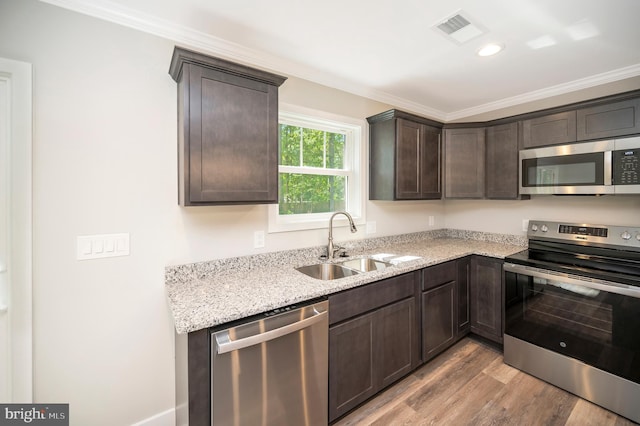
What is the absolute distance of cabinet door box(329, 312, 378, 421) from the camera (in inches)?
65.7

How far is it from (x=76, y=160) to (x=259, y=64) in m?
1.32

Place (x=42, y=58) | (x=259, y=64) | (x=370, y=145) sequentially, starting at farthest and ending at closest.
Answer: (x=370, y=145) < (x=259, y=64) < (x=42, y=58)

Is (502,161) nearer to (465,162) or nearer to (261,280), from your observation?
(465,162)

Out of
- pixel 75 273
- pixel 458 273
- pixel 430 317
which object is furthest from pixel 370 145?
pixel 75 273

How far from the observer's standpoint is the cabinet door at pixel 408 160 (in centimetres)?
263

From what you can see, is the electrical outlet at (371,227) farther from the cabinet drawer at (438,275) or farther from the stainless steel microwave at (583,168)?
the stainless steel microwave at (583,168)

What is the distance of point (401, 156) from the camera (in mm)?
2643

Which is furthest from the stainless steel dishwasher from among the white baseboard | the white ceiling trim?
the white ceiling trim

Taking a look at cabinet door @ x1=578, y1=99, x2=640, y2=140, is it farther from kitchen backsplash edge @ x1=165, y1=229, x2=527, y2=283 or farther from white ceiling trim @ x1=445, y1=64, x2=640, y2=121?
→ kitchen backsplash edge @ x1=165, y1=229, x2=527, y2=283

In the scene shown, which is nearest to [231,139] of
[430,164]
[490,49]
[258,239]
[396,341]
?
[258,239]

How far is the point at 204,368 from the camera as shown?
1236 millimetres

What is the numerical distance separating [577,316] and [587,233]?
0.84 m

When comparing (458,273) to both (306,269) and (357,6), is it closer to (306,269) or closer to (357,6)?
(306,269)

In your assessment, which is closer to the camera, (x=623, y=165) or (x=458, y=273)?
(x=623, y=165)
